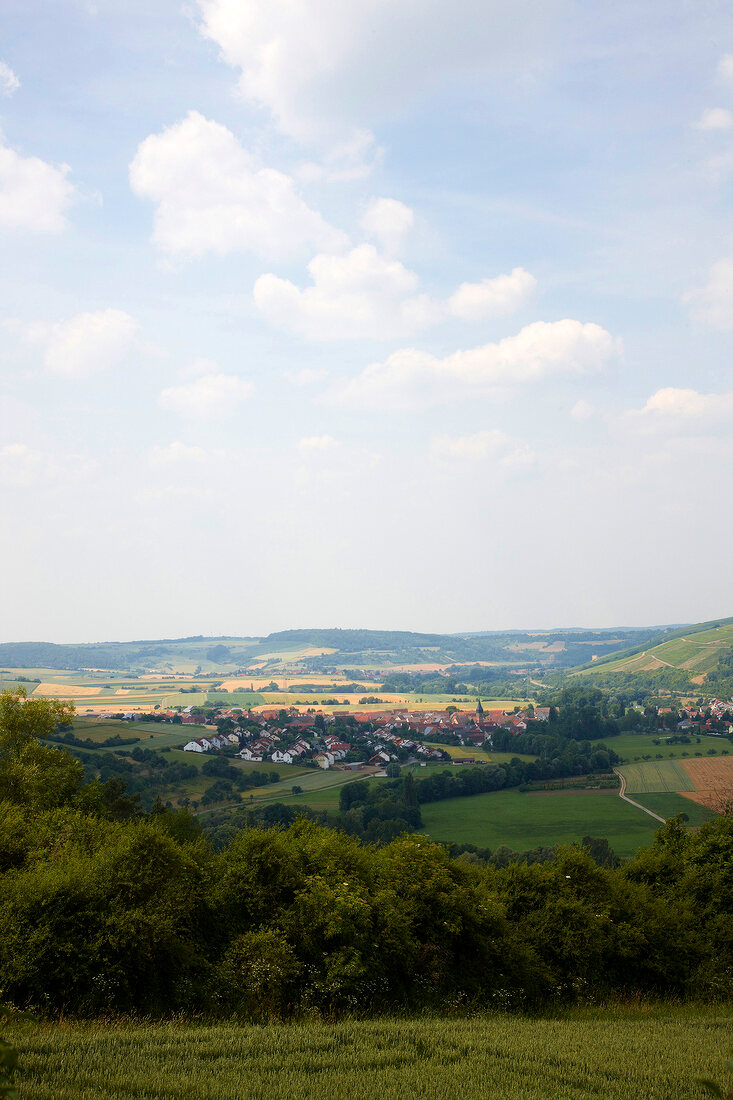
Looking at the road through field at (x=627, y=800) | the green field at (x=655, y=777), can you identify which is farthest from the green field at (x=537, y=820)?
the green field at (x=655, y=777)

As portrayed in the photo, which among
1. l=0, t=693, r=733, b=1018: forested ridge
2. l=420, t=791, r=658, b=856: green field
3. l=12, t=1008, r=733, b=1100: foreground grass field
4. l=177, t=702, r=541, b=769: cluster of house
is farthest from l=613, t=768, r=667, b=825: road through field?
l=12, t=1008, r=733, b=1100: foreground grass field

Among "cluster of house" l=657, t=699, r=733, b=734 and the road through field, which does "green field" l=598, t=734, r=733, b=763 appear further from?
the road through field

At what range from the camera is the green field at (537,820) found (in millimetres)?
69125

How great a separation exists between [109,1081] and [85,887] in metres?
9.28

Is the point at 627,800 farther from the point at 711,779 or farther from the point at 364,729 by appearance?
the point at 364,729

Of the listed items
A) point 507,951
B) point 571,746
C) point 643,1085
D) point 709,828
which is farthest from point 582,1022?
point 571,746

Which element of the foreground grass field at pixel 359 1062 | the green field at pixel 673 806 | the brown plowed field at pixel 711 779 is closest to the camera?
the foreground grass field at pixel 359 1062

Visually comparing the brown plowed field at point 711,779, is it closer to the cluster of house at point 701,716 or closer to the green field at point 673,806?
the green field at point 673,806

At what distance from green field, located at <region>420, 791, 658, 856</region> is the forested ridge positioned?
40768mm

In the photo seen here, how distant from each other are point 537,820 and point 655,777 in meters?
29.2

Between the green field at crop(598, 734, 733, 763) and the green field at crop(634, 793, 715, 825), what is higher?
the green field at crop(634, 793, 715, 825)

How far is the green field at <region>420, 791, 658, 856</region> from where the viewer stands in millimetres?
69125

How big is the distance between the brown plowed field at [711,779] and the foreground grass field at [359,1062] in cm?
6448

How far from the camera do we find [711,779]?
3543 inches
